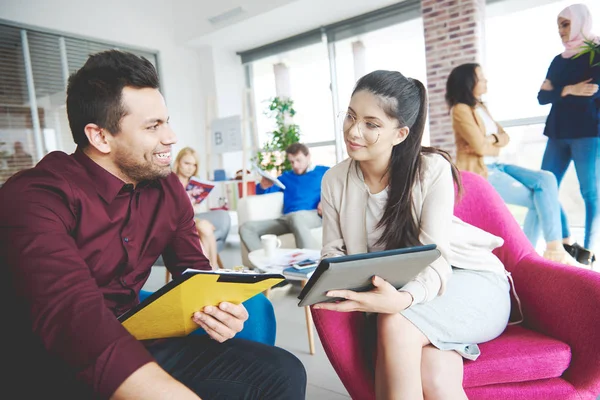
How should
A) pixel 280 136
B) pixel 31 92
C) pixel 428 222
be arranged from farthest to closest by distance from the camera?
1. pixel 280 136
2. pixel 31 92
3. pixel 428 222

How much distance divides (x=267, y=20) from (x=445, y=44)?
2.36 metres

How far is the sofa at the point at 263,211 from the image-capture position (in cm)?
352

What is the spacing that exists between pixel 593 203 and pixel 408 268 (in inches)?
105

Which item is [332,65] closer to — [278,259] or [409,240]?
[278,259]

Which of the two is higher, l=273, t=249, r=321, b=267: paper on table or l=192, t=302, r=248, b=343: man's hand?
l=192, t=302, r=248, b=343: man's hand

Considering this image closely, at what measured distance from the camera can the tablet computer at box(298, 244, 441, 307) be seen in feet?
2.82

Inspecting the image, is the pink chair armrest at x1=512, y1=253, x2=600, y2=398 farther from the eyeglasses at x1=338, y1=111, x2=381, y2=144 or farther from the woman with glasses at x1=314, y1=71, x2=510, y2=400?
the eyeglasses at x1=338, y1=111, x2=381, y2=144

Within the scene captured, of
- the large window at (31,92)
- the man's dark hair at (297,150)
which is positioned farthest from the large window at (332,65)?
the large window at (31,92)

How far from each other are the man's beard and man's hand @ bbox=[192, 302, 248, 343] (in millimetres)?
407

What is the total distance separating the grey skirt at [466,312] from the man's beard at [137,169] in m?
0.78

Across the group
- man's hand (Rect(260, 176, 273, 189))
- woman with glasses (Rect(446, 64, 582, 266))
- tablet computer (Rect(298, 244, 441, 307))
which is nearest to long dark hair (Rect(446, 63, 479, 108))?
woman with glasses (Rect(446, 64, 582, 266))

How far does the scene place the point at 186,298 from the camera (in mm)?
910

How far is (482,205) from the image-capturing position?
1.56 meters

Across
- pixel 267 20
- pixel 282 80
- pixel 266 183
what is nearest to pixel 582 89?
pixel 266 183
